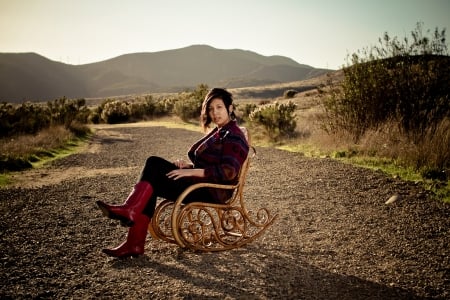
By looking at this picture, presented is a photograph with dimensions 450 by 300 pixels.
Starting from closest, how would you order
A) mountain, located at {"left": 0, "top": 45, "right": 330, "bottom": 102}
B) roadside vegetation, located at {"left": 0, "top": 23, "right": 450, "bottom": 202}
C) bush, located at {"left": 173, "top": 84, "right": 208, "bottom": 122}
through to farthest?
roadside vegetation, located at {"left": 0, "top": 23, "right": 450, "bottom": 202}
bush, located at {"left": 173, "top": 84, "right": 208, "bottom": 122}
mountain, located at {"left": 0, "top": 45, "right": 330, "bottom": 102}

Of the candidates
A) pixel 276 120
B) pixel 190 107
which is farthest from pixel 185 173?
pixel 190 107

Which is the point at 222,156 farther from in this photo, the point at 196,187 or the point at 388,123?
the point at 388,123

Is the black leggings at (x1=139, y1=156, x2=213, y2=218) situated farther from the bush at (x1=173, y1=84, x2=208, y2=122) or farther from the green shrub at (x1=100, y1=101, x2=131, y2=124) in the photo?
the green shrub at (x1=100, y1=101, x2=131, y2=124)

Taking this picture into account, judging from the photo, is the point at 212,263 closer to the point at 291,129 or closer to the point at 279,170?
the point at 279,170

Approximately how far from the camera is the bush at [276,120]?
13.9 metres

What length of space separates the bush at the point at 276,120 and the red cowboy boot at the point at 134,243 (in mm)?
10704

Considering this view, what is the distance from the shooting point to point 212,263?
368cm

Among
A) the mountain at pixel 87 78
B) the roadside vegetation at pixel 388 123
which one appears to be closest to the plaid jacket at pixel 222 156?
the roadside vegetation at pixel 388 123

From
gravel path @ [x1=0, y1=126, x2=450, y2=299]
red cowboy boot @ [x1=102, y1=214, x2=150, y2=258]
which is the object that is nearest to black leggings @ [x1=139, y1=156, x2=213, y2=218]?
red cowboy boot @ [x1=102, y1=214, x2=150, y2=258]

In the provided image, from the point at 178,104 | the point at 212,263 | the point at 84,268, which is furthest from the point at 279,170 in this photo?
the point at 178,104

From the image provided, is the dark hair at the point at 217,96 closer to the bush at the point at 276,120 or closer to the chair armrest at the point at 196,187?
the chair armrest at the point at 196,187

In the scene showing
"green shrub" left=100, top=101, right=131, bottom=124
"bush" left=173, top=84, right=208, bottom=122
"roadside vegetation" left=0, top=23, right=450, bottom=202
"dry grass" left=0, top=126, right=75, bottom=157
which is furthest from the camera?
"green shrub" left=100, top=101, right=131, bottom=124

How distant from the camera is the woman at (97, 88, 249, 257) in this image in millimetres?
3555

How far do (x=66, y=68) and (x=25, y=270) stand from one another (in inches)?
6242
